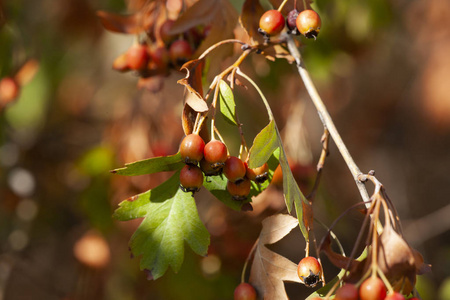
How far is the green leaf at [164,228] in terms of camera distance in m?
1.10

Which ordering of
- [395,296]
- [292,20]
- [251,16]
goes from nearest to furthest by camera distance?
[395,296]
[292,20]
[251,16]

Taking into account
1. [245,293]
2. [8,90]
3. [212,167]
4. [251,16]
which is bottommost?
[8,90]

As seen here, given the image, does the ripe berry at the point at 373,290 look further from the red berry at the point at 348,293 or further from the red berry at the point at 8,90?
the red berry at the point at 8,90

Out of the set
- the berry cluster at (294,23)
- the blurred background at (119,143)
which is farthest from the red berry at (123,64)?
the berry cluster at (294,23)

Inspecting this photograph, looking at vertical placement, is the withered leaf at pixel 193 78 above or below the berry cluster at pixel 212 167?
above

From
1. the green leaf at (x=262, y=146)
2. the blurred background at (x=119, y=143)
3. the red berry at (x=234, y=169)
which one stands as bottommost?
the blurred background at (x=119, y=143)

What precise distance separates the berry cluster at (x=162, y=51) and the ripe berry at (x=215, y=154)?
1.67 ft

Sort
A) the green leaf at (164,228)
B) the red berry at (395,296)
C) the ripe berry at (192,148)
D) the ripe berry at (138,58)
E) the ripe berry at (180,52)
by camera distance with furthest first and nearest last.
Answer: the ripe berry at (138,58)
the ripe berry at (180,52)
the green leaf at (164,228)
the ripe berry at (192,148)
the red berry at (395,296)

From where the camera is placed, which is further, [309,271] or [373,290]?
[309,271]

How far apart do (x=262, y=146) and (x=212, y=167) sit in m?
0.10

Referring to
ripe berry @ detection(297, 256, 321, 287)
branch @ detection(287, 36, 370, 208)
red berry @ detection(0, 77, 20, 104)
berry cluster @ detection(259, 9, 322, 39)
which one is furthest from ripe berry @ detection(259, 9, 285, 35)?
red berry @ detection(0, 77, 20, 104)

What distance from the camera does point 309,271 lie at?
3.27 ft

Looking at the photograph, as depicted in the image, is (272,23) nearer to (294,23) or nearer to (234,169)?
(294,23)

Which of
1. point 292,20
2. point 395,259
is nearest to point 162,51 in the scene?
point 292,20
